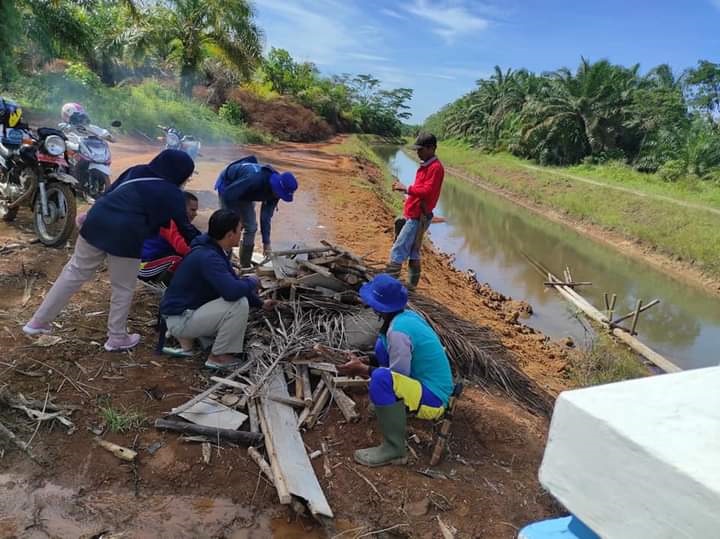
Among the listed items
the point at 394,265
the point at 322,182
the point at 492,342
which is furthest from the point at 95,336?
the point at 322,182

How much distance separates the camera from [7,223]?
21.0 ft

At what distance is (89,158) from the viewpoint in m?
6.92

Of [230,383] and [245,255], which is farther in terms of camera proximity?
[245,255]

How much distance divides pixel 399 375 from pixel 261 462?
97 cm

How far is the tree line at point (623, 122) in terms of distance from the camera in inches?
1043

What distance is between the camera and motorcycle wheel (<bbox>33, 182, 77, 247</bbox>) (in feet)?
18.9

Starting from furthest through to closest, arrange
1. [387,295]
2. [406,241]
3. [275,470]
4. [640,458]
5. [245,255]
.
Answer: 1. [406,241]
2. [245,255]
3. [387,295]
4. [275,470]
5. [640,458]

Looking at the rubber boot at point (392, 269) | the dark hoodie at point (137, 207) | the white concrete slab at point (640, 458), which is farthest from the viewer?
the rubber boot at point (392, 269)

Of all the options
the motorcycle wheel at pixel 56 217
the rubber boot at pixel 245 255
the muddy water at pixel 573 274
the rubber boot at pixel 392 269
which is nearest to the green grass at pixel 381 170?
the muddy water at pixel 573 274

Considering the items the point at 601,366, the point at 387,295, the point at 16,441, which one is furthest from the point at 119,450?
the point at 601,366

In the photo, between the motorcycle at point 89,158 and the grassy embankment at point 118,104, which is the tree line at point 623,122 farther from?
the motorcycle at point 89,158

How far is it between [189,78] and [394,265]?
18973mm

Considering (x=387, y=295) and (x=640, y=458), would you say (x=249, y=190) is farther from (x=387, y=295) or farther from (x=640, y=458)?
(x=640, y=458)

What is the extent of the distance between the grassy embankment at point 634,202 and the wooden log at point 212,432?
1608cm
